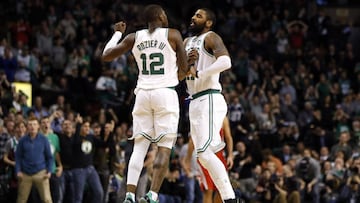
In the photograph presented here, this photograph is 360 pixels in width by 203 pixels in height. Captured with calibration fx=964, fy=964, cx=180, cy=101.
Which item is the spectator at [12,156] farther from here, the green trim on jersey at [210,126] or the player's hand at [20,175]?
the green trim on jersey at [210,126]

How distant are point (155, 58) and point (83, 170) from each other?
261 inches

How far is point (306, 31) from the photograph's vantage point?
2897 centimetres

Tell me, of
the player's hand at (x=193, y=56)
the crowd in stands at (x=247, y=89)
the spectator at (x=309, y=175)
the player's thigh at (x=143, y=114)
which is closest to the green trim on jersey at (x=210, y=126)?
the player's hand at (x=193, y=56)

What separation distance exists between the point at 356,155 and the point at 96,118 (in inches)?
Result: 230

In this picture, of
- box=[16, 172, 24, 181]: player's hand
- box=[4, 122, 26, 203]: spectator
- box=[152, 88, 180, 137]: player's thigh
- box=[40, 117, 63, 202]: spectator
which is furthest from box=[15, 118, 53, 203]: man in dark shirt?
box=[152, 88, 180, 137]: player's thigh

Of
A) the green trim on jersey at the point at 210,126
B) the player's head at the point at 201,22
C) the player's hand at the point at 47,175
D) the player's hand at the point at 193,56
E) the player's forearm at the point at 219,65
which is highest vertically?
the player's head at the point at 201,22

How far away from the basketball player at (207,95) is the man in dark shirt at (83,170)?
569 cm

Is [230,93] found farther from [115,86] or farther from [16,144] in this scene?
[16,144]

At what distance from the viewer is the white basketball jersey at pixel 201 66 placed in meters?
11.6

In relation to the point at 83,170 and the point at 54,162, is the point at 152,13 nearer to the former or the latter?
the point at 54,162

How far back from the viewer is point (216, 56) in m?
11.3

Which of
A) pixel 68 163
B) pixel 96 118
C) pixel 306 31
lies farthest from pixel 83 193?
pixel 306 31

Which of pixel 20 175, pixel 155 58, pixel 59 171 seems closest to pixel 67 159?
pixel 59 171

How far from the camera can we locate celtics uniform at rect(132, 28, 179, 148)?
10.9 metres
